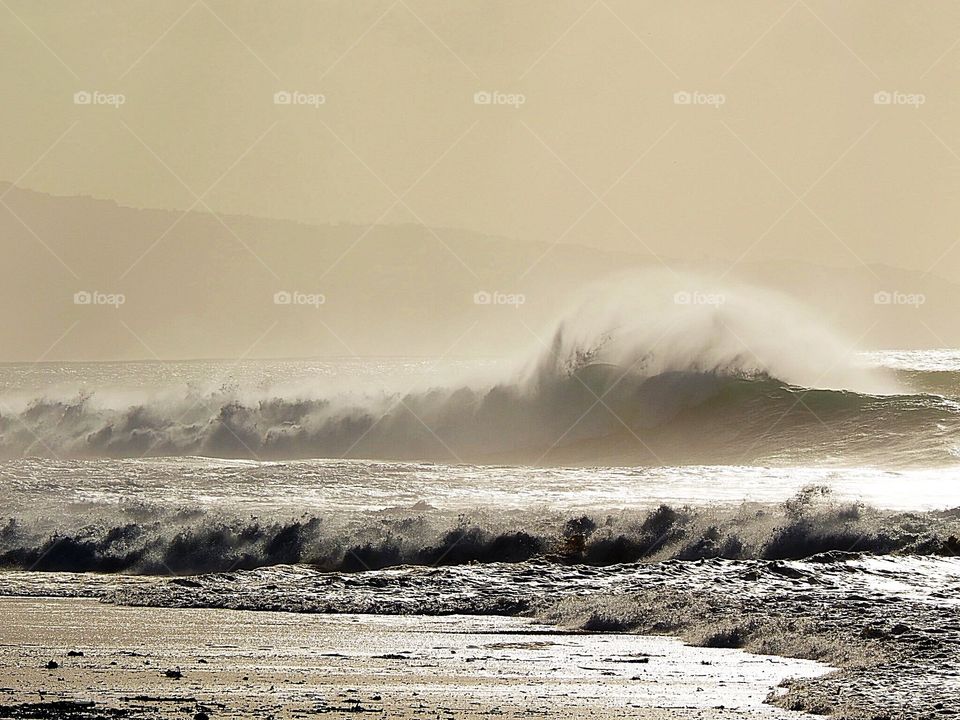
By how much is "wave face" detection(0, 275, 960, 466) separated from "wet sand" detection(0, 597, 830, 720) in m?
18.9

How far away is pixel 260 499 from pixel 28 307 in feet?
258

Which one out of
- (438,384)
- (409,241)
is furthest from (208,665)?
(409,241)

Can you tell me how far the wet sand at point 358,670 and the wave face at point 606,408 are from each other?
1887 centimetres

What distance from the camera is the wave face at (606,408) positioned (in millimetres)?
31109

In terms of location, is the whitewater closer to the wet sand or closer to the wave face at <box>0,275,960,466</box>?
the wave face at <box>0,275,960,466</box>

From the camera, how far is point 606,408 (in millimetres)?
33750

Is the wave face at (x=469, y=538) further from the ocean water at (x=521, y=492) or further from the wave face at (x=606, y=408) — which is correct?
the wave face at (x=606, y=408)

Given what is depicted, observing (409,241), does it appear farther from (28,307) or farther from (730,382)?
(730,382)

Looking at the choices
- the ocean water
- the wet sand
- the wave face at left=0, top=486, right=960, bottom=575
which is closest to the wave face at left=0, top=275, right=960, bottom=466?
the ocean water

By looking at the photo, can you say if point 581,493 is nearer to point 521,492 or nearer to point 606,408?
point 521,492

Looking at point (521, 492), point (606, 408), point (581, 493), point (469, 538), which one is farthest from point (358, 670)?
point (606, 408)

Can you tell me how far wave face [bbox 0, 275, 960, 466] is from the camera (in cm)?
3111


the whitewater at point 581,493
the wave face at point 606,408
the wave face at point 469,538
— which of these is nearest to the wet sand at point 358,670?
the whitewater at point 581,493

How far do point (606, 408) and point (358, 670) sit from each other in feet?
82.2
